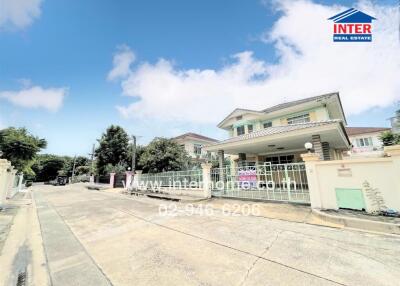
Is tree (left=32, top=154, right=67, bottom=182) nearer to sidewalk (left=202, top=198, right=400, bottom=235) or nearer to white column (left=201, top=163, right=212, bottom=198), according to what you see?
white column (left=201, top=163, right=212, bottom=198)

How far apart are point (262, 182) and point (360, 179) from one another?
160 inches

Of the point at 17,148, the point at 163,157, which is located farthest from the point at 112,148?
the point at 17,148

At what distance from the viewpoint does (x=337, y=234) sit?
4.48 m

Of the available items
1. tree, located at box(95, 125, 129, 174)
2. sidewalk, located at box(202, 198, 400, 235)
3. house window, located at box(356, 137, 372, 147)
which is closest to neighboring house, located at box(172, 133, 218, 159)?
tree, located at box(95, 125, 129, 174)

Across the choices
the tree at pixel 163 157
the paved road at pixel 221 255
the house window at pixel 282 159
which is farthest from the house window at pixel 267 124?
the paved road at pixel 221 255

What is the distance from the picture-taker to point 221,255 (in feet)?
11.4

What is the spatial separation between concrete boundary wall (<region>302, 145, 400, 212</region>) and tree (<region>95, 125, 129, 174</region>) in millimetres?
25074

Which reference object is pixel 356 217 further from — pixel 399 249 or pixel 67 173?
pixel 67 173

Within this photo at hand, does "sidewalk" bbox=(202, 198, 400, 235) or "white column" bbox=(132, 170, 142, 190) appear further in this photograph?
"white column" bbox=(132, 170, 142, 190)

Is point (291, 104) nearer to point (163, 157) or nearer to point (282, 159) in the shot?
point (282, 159)

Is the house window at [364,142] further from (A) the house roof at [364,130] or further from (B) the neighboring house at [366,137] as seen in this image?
(A) the house roof at [364,130]

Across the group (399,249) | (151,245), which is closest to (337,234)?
(399,249)

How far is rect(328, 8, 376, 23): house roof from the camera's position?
8609 mm

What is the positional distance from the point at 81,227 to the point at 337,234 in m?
7.38
